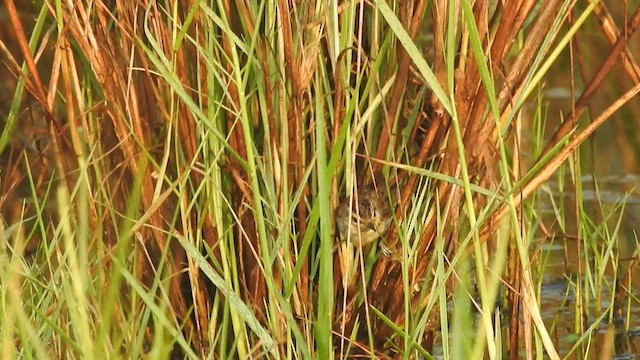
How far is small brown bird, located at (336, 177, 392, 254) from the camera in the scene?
81.8 inches

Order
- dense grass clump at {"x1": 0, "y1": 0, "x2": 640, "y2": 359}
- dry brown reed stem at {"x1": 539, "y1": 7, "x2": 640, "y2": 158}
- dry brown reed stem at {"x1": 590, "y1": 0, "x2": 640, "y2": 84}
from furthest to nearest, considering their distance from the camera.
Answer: dry brown reed stem at {"x1": 590, "y1": 0, "x2": 640, "y2": 84} → dry brown reed stem at {"x1": 539, "y1": 7, "x2": 640, "y2": 158} → dense grass clump at {"x1": 0, "y1": 0, "x2": 640, "y2": 359}

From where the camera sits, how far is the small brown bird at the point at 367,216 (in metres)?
2.08

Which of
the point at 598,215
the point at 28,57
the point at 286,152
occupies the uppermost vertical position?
the point at 28,57

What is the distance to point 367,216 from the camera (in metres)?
2.07

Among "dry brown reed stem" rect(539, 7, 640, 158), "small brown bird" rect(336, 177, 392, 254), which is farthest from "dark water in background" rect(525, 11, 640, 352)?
"small brown bird" rect(336, 177, 392, 254)

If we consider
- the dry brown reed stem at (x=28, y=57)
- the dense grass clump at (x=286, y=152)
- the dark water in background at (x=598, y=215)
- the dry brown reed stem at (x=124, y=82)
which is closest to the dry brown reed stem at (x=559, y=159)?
the dense grass clump at (x=286, y=152)

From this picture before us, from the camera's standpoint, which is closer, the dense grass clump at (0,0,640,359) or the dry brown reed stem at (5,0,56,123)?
the dense grass clump at (0,0,640,359)

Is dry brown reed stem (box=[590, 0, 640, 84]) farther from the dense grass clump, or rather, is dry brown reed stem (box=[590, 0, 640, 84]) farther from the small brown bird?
the small brown bird

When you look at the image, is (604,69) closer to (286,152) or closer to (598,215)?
(286,152)

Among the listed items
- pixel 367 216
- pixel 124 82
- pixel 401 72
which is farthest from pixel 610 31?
pixel 124 82

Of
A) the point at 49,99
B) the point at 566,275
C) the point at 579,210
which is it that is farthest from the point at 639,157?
the point at 49,99

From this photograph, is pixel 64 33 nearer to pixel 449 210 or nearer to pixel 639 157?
pixel 449 210

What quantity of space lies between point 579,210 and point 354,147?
2.02ft

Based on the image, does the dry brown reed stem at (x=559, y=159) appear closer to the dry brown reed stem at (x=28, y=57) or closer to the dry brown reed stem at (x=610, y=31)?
the dry brown reed stem at (x=610, y=31)
